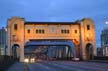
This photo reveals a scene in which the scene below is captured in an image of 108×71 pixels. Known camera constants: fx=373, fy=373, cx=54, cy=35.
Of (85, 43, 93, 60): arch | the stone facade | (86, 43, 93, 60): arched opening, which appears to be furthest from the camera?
(85, 43, 93, 60): arch

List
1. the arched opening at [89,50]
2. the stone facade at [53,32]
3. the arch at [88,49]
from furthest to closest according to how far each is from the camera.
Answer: the arch at [88,49] → the arched opening at [89,50] → the stone facade at [53,32]

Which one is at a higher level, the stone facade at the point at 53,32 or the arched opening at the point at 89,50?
the stone facade at the point at 53,32

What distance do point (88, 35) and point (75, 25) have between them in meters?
7.35

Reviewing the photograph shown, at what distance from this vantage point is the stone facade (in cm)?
13812

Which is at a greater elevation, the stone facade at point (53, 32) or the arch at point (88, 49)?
the stone facade at point (53, 32)

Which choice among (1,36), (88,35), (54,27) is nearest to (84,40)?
(88,35)

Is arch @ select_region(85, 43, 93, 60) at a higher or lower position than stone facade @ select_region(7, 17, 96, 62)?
lower

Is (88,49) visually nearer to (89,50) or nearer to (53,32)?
(89,50)

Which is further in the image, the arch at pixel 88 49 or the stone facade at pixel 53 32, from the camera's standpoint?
the arch at pixel 88 49

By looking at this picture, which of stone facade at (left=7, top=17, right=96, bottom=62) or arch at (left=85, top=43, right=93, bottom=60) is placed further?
arch at (left=85, top=43, right=93, bottom=60)

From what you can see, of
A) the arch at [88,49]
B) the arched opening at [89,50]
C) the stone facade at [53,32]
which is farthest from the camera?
the arch at [88,49]

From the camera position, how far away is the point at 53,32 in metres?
142

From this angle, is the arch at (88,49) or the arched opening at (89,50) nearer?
the arched opening at (89,50)

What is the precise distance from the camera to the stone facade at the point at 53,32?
13812 cm
